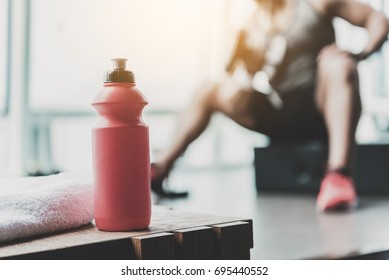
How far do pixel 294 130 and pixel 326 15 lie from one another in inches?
17.0

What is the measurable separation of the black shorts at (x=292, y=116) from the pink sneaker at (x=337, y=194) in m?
0.36

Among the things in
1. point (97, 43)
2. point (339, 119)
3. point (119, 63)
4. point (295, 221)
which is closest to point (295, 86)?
point (339, 119)

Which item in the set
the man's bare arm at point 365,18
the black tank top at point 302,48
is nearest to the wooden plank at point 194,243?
the man's bare arm at point 365,18

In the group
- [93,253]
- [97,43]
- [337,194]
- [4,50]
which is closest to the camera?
[93,253]

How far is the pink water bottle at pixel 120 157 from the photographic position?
0.61m

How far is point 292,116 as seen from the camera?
2.10 meters

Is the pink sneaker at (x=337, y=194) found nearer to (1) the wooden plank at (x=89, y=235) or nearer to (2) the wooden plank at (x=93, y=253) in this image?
(1) the wooden plank at (x=89, y=235)

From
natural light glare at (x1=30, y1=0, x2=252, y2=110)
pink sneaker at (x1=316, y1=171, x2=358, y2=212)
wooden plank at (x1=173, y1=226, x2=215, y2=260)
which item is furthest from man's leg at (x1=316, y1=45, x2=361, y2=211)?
wooden plank at (x1=173, y1=226, x2=215, y2=260)

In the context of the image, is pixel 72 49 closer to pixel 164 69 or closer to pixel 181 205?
pixel 164 69

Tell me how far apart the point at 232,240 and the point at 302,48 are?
1652mm

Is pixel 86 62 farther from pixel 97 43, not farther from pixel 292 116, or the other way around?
pixel 292 116

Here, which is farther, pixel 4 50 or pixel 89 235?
pixel 4 50

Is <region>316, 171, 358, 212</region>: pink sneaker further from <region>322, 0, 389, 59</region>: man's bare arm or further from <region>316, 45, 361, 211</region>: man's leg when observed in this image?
<region>322, 0, 389, 59</region>: man's bare arm

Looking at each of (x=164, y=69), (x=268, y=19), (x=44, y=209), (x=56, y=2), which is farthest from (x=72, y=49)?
(x=44, y=209)
